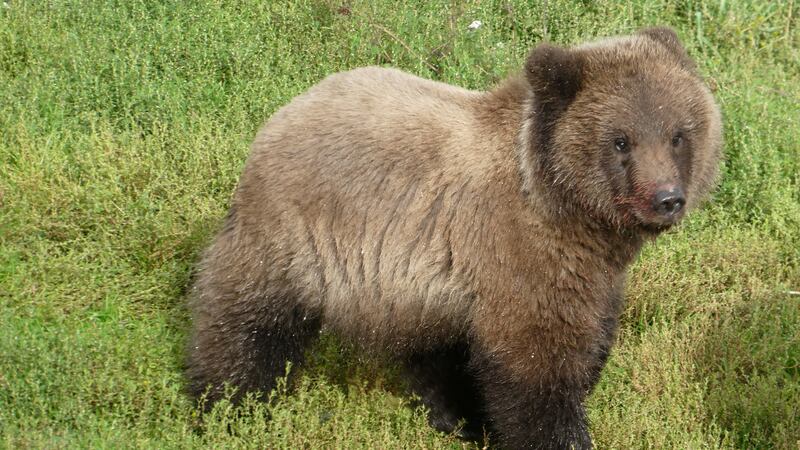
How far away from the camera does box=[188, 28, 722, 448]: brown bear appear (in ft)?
17.7

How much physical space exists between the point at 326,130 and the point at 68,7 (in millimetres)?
4119

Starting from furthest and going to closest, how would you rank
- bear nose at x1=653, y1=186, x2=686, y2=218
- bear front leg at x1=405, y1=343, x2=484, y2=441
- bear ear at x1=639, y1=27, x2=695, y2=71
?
bear front leg at x1=405, y1=343, x2=484, y2=441, bear ear at x1=639, y1=27, x2=695, y2=71, bear nose at x1=653, y1=186, x2=686, y2=218

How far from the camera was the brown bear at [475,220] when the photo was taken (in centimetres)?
539

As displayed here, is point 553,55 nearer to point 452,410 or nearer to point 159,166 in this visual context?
point 452,410

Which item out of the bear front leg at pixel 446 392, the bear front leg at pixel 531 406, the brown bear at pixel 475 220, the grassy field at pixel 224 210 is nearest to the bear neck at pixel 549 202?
the brown bear at pixel 475 220

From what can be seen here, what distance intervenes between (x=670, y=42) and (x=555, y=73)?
0.69 m

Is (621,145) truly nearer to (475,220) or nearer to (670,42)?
(670,42)

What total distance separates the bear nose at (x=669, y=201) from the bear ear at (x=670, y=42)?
744 mm

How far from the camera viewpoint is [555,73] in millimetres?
5371

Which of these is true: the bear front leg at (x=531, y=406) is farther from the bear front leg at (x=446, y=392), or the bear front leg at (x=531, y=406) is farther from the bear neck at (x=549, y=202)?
the bear front leg at (x=446, y=392)

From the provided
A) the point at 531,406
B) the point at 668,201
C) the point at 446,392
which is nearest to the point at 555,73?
the point at 668,201

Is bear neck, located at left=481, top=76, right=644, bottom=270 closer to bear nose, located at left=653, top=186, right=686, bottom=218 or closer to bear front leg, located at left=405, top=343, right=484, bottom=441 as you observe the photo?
bear nose, located at left=653, top=186, right=686, bottom=218

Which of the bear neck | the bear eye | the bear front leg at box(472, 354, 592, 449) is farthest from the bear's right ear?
the bear front leg at box(472, 354, 592, 449)

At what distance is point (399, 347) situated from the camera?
19.8 feet
